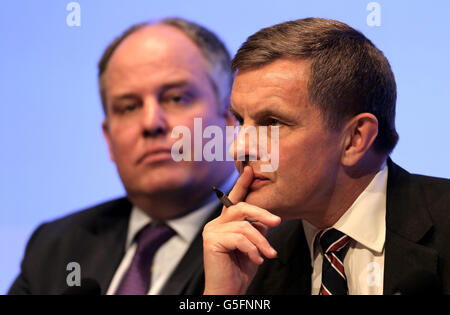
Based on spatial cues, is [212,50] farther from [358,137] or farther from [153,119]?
[358,137]

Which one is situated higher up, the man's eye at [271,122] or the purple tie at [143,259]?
the man's eye at [271,122]

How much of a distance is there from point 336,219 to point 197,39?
947mm

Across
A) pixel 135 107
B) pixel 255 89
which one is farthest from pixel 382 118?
pixel 135 107

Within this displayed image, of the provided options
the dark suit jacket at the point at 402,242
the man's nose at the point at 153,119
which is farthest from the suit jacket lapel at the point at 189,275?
the man's nose at the point at 153,119

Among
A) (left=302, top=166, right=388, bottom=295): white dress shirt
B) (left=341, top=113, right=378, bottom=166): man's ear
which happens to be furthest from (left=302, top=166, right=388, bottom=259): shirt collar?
(left=341, top=113, right=378, bottom=166): man's ear

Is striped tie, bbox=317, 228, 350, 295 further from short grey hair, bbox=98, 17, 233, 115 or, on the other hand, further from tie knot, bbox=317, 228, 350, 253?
short grey hair, bbox=98, 17, 233, 115

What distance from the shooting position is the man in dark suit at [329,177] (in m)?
1.65

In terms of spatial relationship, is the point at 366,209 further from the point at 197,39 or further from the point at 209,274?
the point at 197,39

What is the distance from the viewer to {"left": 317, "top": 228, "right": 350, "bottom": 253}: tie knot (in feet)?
5.66

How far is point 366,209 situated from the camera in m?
1.72

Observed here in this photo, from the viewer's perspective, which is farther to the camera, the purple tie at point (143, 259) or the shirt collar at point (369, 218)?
the purple tie at point (143, 259)

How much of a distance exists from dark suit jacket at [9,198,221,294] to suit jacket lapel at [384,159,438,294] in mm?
688

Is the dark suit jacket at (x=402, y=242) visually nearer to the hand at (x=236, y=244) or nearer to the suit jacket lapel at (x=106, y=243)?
the hand at (x=236, y=244)

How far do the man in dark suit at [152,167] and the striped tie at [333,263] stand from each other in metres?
0.54
